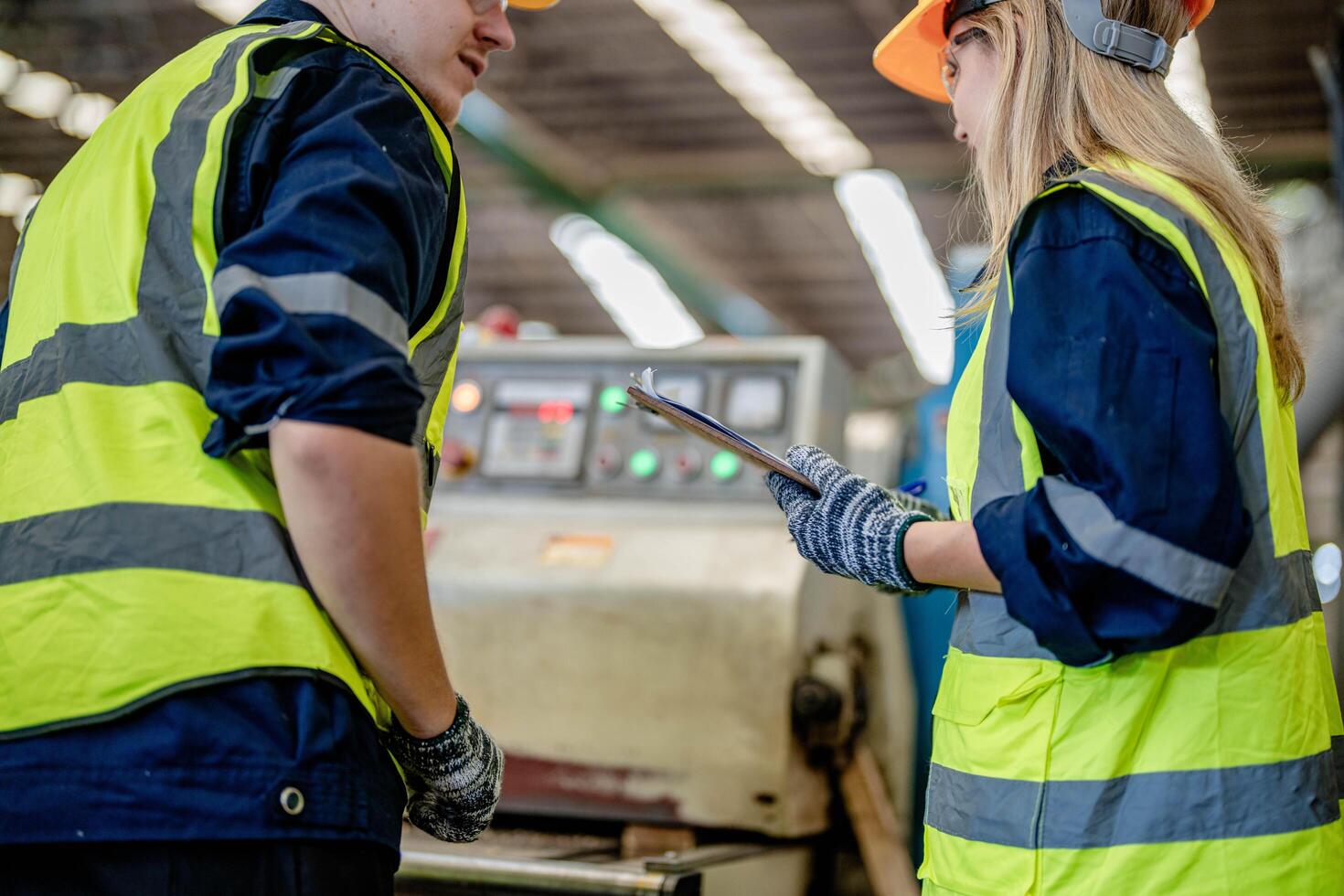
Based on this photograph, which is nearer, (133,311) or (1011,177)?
(133,311)

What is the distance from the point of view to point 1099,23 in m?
1.10

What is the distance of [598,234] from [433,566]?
22.0ft

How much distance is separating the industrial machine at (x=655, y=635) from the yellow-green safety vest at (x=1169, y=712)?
2.42 ft

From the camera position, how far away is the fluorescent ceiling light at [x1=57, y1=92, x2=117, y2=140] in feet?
22.7

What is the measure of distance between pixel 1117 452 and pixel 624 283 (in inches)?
348

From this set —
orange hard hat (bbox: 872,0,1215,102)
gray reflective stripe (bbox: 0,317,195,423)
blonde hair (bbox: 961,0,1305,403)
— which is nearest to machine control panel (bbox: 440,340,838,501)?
orange hard hat (bbox: 872,0,1215,102)

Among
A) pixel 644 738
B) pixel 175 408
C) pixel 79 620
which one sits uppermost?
pixel 175 408

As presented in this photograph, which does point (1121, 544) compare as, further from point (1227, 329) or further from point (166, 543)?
point (166, 543)

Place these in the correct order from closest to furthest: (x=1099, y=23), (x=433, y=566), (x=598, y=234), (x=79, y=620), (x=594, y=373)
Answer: (x=79, y=620) < (x=1099, y=23) < (x=433, y=566) < (x=594, y=373) < (x=598, y=234)

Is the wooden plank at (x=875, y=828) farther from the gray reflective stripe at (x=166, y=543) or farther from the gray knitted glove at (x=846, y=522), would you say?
the gray reflective stripe at (x=166, y=543)

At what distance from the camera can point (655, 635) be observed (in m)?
2.01

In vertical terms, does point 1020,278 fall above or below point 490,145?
below

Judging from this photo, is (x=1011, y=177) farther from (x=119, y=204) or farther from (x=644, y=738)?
(x=644, y=738)

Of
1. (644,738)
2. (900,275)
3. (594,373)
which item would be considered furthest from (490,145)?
(644,738)
